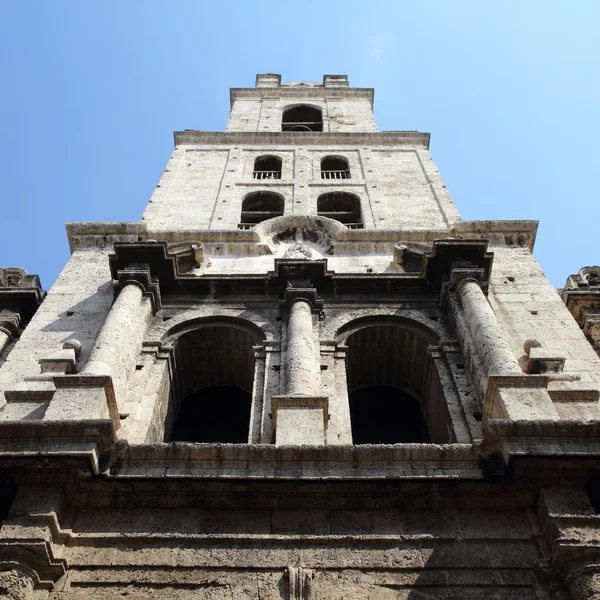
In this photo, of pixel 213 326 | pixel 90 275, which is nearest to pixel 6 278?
pixel 90 275

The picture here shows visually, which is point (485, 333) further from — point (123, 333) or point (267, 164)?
point (267, 164)

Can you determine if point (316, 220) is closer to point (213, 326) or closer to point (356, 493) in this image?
point (213, 326)

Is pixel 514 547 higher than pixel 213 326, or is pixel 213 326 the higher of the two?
pixel 213 326

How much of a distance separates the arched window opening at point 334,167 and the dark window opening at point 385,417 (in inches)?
381

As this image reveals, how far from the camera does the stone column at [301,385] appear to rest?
9.01 metres

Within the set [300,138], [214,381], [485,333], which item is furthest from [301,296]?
[300,138]

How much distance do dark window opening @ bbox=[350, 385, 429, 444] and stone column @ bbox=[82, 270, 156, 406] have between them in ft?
12.5

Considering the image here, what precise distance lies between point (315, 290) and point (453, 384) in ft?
9.30

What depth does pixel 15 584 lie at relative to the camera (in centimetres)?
702

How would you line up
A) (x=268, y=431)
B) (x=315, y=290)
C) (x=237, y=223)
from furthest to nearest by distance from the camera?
(x=237, y=223) → (x=315, y=290) → (x=268, y=431)

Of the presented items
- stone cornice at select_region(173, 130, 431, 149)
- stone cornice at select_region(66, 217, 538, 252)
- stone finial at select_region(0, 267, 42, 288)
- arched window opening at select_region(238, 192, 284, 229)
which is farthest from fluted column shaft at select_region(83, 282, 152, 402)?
stone cornice at select_region(173, 130, 431, 149)

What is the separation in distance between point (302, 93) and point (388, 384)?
20.1m

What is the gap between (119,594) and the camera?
732cm

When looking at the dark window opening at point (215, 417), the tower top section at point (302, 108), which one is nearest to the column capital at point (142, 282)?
the dark window opening at point (215, 417)
